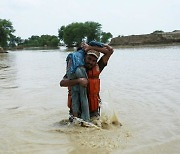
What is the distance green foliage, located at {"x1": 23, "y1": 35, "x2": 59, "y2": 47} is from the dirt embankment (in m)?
33.4

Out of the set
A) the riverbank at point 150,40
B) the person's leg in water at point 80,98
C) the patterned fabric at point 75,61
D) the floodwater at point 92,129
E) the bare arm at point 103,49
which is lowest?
the riverbank at point 150,40

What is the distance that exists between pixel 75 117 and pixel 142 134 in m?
1.15

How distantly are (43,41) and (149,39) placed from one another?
187ft

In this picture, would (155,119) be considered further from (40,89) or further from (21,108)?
(40,89)

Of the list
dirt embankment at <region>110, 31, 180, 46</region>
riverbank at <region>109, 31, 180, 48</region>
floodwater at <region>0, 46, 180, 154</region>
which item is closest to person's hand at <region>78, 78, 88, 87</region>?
floodwater at <region>0, 46, 180, 154</region>

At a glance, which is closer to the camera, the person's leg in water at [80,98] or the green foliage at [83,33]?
the person's leg in water at [80,98]

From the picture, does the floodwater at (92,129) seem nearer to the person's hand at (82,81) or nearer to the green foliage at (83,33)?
the person's hand at (82,81)

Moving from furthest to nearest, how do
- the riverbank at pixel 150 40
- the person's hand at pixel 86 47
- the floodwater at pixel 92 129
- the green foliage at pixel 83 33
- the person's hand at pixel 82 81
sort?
1. the green foliage at pixel 83 33
2. the riverbank at pixel 150 40
3. the person's hand at pixel 86 47
4. the person's hand at pixel 82 81
5. the floodwater at pixel 92 129

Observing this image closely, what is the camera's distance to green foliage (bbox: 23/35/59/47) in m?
107

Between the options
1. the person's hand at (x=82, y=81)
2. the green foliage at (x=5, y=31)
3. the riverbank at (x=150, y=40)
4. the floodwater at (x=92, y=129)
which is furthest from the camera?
the green foliage at (x=5, y=31)

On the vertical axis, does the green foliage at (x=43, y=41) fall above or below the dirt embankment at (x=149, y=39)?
below

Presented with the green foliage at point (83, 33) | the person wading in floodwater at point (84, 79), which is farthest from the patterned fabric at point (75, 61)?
the green foliage at point (83, 33)

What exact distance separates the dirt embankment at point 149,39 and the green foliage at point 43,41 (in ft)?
110

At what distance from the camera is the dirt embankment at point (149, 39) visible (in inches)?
2525
